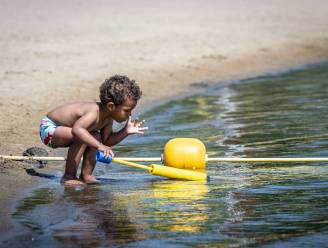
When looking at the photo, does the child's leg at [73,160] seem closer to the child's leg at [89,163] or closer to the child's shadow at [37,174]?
the child's leg at [89,163]

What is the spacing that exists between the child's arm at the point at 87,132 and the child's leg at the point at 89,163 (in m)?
0.22

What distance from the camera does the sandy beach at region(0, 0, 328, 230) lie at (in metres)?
11.9

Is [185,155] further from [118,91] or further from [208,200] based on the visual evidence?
[208,200]

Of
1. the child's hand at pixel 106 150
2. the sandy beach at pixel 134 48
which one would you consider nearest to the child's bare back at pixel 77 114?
the child's hand at pixel 106 150

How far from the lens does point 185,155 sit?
7691mm

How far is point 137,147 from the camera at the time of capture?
923 centimetres

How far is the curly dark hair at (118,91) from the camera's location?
7205 millimetres

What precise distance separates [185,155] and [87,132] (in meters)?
0.90

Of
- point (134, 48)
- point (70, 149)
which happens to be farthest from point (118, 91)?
point (134, 48)

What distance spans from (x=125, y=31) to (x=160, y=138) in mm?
10416

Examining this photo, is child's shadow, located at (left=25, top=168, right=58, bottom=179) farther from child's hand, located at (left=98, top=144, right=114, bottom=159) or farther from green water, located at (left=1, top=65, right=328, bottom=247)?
child's hand, located at (left=98, top=144, right=114, bottom=159)

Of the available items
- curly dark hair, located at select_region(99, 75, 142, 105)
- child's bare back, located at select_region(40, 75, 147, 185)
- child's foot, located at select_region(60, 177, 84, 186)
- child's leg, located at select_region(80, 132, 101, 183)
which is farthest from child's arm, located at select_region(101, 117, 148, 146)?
child's foot, located at select_region(60, 177, 84, 186)

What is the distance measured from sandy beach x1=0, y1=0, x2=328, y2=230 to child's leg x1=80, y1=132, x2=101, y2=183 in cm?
39

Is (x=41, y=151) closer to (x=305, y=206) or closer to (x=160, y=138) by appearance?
(x=160, y=138)
